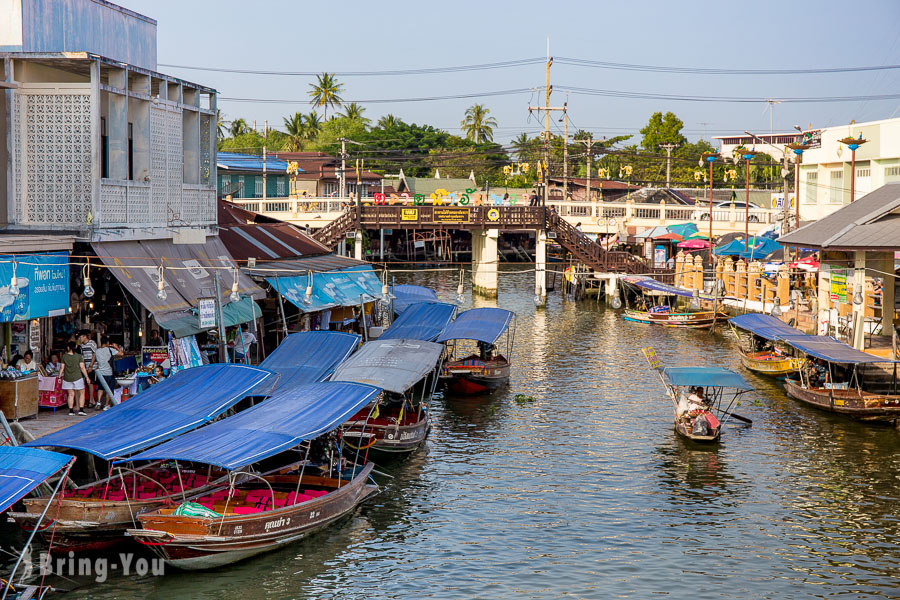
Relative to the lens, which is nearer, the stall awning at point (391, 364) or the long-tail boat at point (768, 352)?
the stall awning at point (391, 364)

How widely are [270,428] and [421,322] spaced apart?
1860cm

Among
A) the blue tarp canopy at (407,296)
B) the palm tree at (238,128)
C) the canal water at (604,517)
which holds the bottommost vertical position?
the canal water at (604,517)

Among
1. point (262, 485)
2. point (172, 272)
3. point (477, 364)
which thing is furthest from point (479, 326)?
point (262, 485)

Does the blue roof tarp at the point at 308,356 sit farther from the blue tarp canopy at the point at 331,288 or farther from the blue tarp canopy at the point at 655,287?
the blue tarp canopy at the point at 655,287

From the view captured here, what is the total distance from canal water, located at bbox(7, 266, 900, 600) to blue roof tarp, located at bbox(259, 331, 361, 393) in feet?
12.9

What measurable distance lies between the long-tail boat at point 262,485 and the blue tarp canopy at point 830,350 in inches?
655

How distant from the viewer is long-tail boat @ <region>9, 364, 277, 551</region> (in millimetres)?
18625

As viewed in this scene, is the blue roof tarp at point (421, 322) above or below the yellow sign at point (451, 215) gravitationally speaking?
below

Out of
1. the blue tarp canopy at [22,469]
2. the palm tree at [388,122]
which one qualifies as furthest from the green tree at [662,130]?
the blue tarp canopy at [22,469]

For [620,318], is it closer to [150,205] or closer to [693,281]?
[693,281]

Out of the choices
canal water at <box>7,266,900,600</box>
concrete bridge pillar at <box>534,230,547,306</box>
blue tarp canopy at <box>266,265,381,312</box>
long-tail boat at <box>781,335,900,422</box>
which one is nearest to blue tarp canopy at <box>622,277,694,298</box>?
concrete bridge pillar at <box>534,230,547,306</box>

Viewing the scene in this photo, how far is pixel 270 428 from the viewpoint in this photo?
20.1m

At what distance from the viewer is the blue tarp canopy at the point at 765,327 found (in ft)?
120

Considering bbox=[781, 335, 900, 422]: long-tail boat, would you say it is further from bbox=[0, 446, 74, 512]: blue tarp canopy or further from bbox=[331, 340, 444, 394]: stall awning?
bbox=[0, 446, 74, 512]: blue tarp canopy
